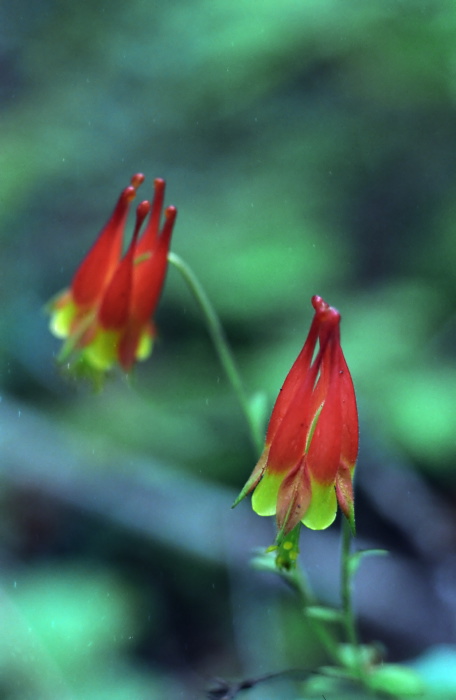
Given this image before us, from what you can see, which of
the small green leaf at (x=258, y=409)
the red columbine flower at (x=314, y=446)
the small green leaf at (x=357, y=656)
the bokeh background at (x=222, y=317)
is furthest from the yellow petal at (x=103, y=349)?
the bokeh background at (x=222, y=317)

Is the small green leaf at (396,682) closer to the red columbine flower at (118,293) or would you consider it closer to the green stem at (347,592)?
the green stem at (347,592)

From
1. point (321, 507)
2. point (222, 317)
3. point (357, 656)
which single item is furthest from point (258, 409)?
point (222, 317)

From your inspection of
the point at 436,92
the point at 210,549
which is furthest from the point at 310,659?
the point at 436,92

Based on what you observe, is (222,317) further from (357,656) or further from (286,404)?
(286,404)

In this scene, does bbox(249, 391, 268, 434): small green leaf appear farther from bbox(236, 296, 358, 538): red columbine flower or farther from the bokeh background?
the bokeh background

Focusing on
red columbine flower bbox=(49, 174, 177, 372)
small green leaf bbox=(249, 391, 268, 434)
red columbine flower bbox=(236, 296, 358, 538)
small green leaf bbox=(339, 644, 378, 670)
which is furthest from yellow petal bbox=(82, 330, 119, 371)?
small green leaf bbox=(339, 644, 378, 670)

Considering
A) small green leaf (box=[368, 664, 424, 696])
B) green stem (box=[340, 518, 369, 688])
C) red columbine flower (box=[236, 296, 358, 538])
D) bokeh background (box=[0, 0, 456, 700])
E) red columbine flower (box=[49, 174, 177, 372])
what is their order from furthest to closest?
bokeh background (box=[0, 0, 456, 700])
red columbine flower (box=[49, 174, 177, 372])
small green leaf (box=[368, 664, 424, 696])
green stem (box=[340, 518, 369, 688])
red columbine flower (box=[236, 296, 358, 538])
